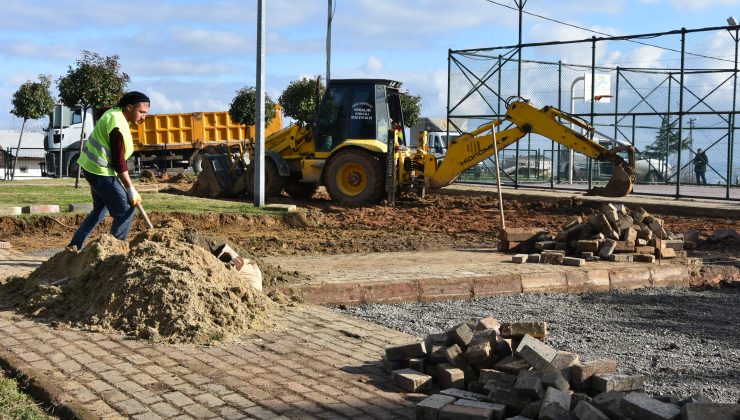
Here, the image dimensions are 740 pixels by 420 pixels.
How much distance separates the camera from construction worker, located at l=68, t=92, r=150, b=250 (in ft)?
28.2

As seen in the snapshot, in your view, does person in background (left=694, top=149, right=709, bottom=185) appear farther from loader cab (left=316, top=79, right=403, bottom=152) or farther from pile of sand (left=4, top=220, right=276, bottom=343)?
pile of sand (left=4, top=220, right=276, bottom=343)

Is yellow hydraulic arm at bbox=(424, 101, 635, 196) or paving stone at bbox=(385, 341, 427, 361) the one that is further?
yellow hydraulic arm at bbox=(424, 101, 635, 196)

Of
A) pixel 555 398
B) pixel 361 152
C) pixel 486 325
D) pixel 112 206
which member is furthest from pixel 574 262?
pixel 361 152

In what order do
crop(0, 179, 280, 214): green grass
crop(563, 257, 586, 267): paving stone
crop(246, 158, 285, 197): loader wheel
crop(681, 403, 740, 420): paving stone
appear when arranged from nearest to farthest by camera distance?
crop(681, 403, 740, 420): paving stone, crop(563, 257, 586, 267): paving stone, crop(0, 179, 280, 214): green grass, crop(246, 158, 285, 197): loader wheel

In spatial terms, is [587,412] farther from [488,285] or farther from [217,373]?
[488,285]

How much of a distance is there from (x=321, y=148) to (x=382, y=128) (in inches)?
60.5

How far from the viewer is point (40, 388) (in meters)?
4.99

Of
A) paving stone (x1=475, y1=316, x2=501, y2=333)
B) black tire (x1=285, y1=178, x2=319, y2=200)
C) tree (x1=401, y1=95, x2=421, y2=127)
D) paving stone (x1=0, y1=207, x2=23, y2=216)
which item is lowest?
paving stone (x1=475, y1=316, x2=501, y2=333)

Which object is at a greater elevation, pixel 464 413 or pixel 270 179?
pixel 270 179

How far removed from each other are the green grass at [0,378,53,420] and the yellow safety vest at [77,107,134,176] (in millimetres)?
3872

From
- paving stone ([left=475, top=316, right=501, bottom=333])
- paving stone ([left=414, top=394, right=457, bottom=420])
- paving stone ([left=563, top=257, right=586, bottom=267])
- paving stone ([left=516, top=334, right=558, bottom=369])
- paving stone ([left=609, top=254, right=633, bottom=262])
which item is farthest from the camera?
paving stone ([left=609, top=254, right=633, bottom=262])

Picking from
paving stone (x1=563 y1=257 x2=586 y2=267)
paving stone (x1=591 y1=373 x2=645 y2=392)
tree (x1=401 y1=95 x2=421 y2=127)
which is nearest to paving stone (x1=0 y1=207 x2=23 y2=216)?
paving stone (x1=563 y1=257 x2=586 y2=267)

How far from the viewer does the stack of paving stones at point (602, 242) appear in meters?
10.6

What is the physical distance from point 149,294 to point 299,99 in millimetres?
32325
